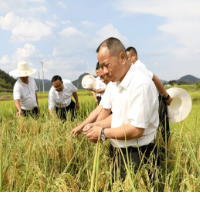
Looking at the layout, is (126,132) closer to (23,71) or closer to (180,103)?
(180,103)

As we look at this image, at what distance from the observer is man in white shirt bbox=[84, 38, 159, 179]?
1487 mm

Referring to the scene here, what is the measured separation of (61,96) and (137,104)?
3.85 metres

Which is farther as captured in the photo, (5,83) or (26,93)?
A: (5,83)

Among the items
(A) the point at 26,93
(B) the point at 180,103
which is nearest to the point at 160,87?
(B) the point at 180,103

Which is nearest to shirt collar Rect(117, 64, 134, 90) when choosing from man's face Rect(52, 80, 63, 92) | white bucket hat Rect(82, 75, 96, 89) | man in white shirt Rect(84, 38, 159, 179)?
man in white shirt Rect(84, 38, 159, 179)

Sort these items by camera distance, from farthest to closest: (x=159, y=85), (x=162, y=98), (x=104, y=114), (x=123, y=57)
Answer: (x=162, y=98), (x=159, y=85), (x=104, y=114), (x=123, y=57)

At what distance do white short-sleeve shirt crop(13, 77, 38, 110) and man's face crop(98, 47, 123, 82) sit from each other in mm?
3389

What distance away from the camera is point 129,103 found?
156cm

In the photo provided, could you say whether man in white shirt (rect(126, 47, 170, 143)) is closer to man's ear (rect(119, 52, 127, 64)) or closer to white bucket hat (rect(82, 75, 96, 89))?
man's ear (rect(119, 52, 127, 64))

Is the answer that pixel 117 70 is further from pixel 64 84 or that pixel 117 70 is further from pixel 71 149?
pixel 64 84

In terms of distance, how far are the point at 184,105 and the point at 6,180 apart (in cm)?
238

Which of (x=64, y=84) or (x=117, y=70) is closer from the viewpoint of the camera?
(x=117, y=70)
